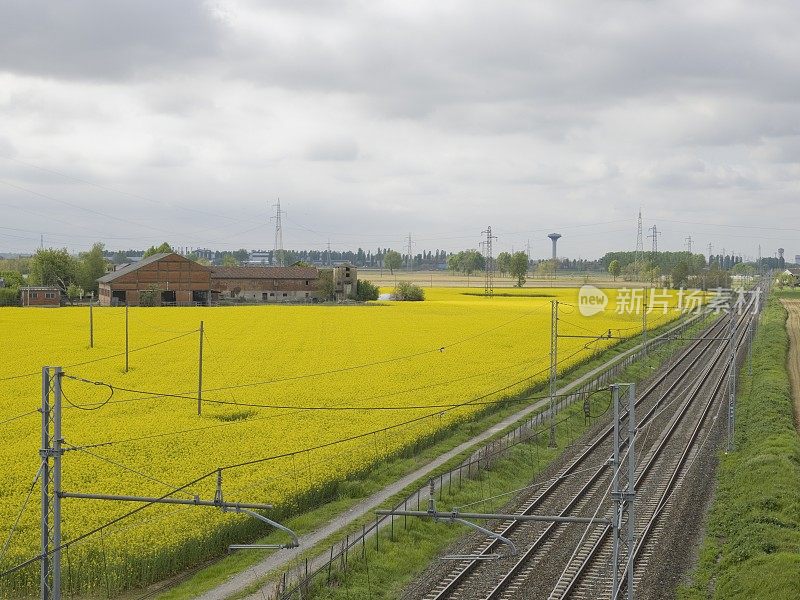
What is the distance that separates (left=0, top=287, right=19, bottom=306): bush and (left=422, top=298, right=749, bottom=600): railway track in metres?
87.2

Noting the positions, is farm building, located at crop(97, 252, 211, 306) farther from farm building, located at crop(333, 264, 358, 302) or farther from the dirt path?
the dirt path

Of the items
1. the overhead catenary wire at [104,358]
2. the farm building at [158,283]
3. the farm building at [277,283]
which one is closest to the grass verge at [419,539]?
the overhead catenary wire at [104,358]

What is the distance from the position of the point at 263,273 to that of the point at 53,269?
111 ft

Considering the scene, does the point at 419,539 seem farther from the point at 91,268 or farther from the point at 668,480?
the point at 91,268

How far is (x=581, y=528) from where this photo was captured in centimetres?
2966

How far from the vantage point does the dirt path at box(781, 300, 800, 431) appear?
2049 inches

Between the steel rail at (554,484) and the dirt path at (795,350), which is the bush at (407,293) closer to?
the dirt path at (795,350)

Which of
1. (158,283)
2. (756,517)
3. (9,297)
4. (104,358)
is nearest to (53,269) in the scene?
(9,297)

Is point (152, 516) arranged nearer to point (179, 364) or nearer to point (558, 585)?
point (558, 585)

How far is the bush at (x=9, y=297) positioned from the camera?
111500 mm

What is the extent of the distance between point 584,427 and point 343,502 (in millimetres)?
18501

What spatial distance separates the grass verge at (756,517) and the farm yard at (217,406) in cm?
1290

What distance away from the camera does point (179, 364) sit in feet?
195

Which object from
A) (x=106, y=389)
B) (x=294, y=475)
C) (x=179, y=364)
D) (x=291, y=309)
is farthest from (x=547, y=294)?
(x=294, y=475)
